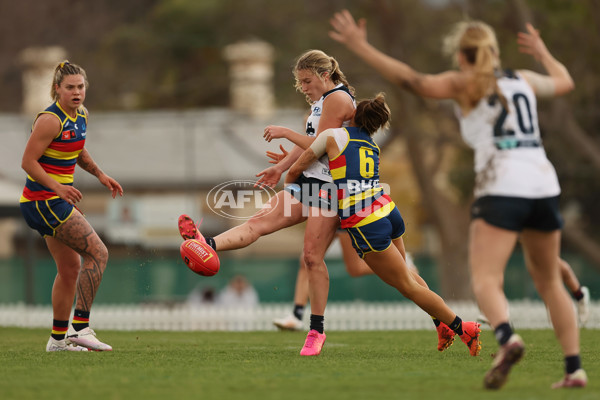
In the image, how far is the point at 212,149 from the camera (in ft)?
110

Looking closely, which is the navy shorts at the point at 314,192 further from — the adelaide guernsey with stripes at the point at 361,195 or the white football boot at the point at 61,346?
the white football boot at the point at 61,346

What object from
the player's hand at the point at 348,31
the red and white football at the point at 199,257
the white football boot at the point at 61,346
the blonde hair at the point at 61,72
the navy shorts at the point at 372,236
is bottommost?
the white football boot at the point at 61,346

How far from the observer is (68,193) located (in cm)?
750

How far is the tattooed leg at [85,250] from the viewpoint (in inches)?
300

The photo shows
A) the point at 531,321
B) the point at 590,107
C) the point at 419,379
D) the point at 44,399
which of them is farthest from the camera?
the point at 590,107

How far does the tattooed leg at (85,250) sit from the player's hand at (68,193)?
0.16 metres

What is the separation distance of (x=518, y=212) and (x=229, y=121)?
2829cm

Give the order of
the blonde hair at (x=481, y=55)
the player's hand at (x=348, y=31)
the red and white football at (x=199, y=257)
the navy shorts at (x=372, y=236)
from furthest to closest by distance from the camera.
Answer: the red and white football at (x=199, y=257)
the navy shorts at (x=372, y=236)
the blonde hair at (x=481, y=55)
the player's hand at (x=348, y=31)

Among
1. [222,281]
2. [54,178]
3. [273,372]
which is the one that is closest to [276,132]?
[54,178]

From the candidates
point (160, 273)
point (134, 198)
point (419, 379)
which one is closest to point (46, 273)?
point (160, 273)

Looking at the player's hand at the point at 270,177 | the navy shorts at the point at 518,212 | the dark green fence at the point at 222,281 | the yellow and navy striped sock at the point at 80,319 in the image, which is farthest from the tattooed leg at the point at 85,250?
the dark green fence at the point at 222,281

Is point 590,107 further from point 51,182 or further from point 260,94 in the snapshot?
point 51,182

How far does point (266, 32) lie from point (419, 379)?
31017 millimetres

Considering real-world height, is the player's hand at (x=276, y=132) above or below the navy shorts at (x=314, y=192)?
above
